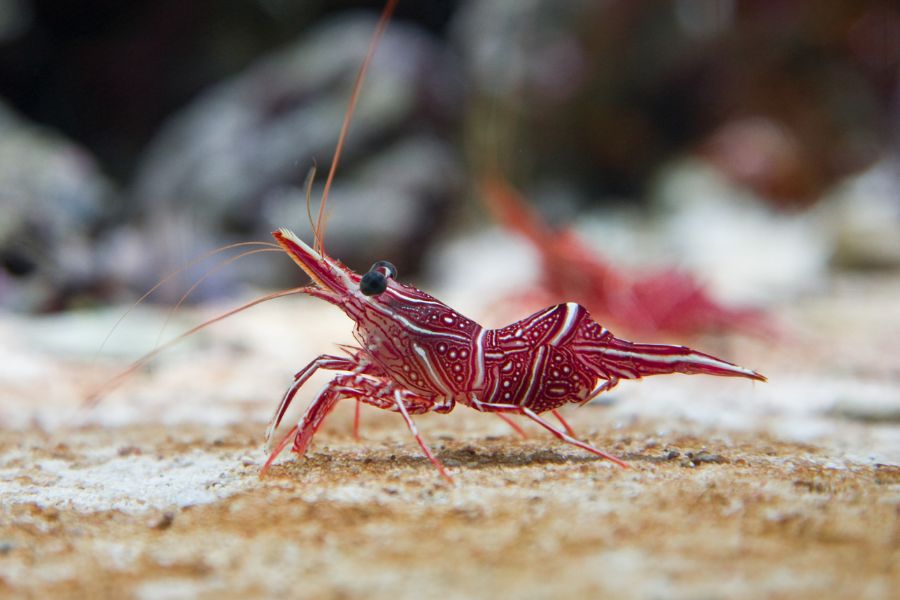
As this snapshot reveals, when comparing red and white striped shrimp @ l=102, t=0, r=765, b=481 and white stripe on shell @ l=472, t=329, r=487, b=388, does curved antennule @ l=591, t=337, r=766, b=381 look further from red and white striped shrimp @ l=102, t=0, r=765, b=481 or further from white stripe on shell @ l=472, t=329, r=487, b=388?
white stripe on shell @ l=472, t=329, r=487, b=388

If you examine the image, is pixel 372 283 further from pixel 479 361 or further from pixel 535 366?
pixel 535 366

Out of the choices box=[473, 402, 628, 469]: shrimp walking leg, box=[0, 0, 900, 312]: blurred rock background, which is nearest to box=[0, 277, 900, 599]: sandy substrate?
box=[473, 402, 628, 469]: shrimp walking leg

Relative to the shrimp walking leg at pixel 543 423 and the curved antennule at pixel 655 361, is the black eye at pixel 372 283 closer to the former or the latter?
the shrimp walking leg at pixel 543 423

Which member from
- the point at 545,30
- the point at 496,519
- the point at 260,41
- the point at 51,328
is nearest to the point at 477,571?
the point at 496,519

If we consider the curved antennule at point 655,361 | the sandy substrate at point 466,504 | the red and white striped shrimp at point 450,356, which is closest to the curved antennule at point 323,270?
the red and white striped shrimp at point 450,356

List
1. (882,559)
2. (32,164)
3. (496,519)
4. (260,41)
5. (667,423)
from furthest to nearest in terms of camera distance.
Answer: (260,41) → (32,164) → (667,423) → (496,519) → (882,559)

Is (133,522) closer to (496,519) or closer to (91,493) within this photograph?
(91,493)

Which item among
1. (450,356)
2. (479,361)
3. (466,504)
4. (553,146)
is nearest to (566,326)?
(479,361)
